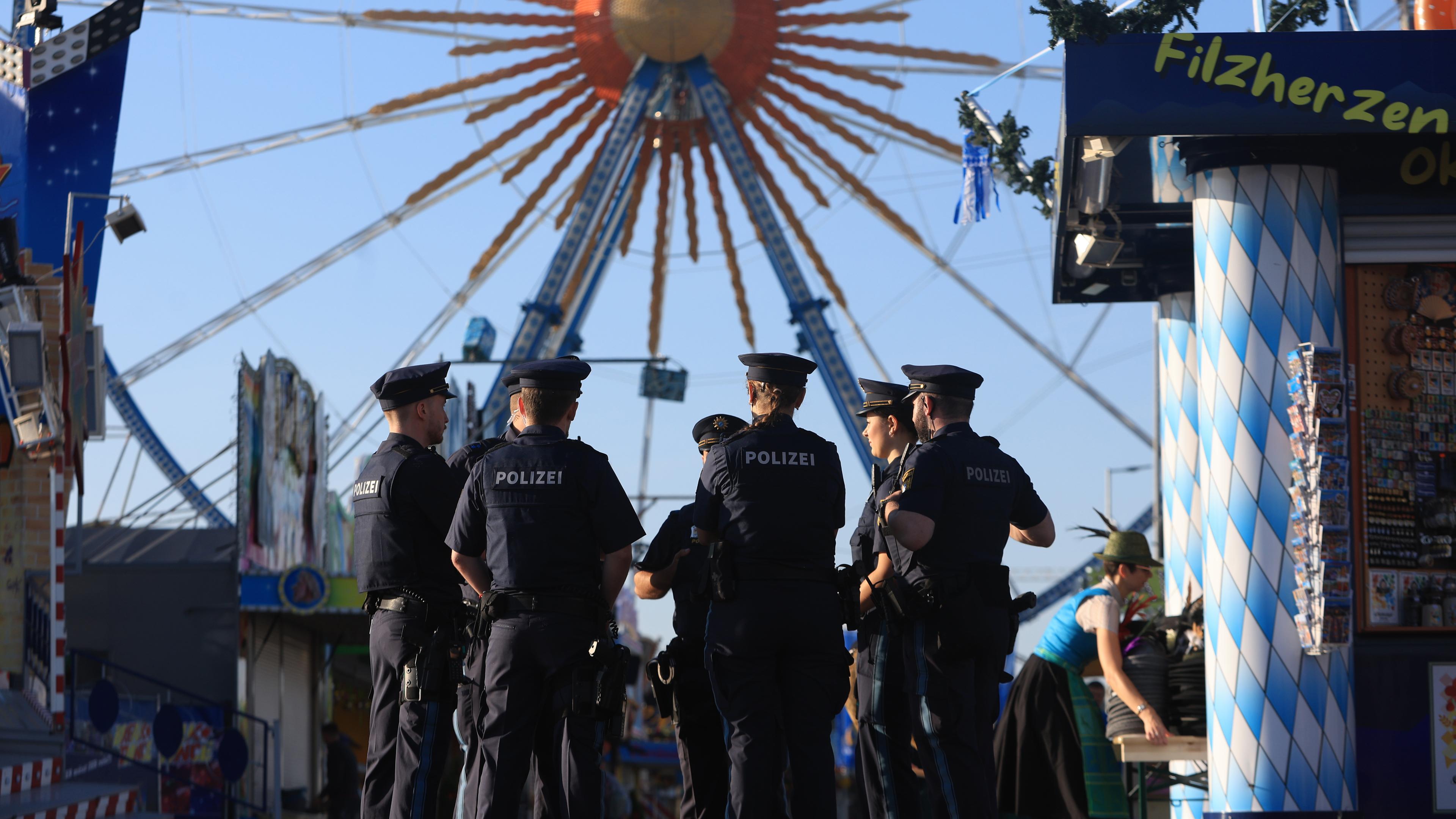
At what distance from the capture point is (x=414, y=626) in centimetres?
645

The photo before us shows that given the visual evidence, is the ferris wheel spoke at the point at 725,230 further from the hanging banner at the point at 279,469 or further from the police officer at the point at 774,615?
the police officer at the point at 774,615

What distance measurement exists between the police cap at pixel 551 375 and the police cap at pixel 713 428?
3.95 ft

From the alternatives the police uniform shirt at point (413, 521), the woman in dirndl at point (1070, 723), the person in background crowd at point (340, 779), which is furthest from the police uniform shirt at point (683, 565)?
the person in background crowd at point (340, 779)

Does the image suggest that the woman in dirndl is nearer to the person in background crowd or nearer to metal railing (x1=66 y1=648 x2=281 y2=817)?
metal railing (x1=66 y1=648 x2=281 y2=817)

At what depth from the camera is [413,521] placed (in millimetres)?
6656

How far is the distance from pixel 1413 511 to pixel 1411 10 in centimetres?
375

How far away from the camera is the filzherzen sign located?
827 cm

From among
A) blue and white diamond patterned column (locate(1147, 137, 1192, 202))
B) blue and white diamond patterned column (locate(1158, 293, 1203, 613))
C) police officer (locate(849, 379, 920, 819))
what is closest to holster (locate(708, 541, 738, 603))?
police officer (locate(849, 379, 920, 819))

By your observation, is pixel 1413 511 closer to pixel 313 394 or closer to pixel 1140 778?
pixel 1140 778

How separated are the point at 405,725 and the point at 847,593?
185 cm

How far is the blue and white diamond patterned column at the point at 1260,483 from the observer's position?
324 inches

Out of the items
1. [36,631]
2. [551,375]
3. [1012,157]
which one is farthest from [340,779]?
[551,375]

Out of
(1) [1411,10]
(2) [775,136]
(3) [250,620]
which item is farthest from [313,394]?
(1) [1411,10]

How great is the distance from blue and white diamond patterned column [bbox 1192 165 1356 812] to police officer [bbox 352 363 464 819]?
13.9ft
